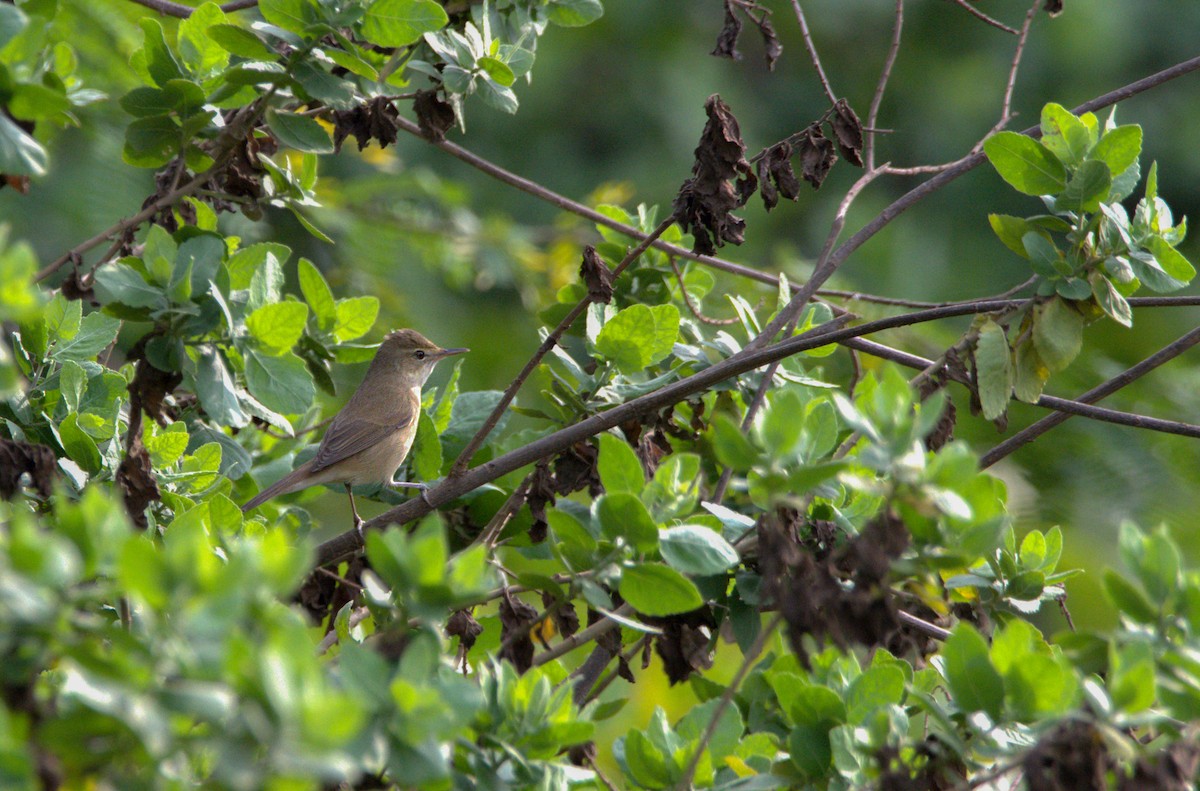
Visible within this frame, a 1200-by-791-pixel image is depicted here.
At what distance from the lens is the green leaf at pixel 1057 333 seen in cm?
233

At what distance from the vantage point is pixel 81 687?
57.5 inches

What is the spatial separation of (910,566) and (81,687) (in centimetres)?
110

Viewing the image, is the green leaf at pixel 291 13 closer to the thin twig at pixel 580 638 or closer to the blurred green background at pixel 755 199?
the thin twig at pixel 580 638

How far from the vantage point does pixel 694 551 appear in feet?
6.25

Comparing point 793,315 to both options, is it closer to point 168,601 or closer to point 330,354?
point 330,354

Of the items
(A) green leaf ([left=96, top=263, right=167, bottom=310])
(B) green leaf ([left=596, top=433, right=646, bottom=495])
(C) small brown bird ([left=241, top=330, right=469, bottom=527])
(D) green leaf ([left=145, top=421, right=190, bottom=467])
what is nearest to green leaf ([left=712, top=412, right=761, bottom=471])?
(B) green leaf ([left=596, top=433, right=646, bottom=495])

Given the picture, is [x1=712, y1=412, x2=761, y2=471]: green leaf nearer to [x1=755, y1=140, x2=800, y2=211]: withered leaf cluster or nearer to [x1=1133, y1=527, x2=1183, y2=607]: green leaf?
[x1=1133, y1=527, x2=1183, y2=607]: green leaf

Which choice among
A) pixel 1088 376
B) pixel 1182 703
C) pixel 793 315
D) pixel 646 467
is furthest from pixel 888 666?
pixel 1088 376

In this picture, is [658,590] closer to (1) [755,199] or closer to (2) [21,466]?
(2) [21,466]

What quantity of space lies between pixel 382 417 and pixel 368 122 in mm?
2944

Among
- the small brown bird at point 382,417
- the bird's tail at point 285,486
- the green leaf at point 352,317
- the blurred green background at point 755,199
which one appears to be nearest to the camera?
the green leaf at point 352,317

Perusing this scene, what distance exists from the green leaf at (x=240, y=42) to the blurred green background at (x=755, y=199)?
2263mm

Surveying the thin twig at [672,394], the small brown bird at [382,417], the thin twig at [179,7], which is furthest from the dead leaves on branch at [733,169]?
the small brown bird at [382,417]

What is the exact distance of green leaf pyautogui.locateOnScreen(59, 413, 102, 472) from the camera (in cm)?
245
